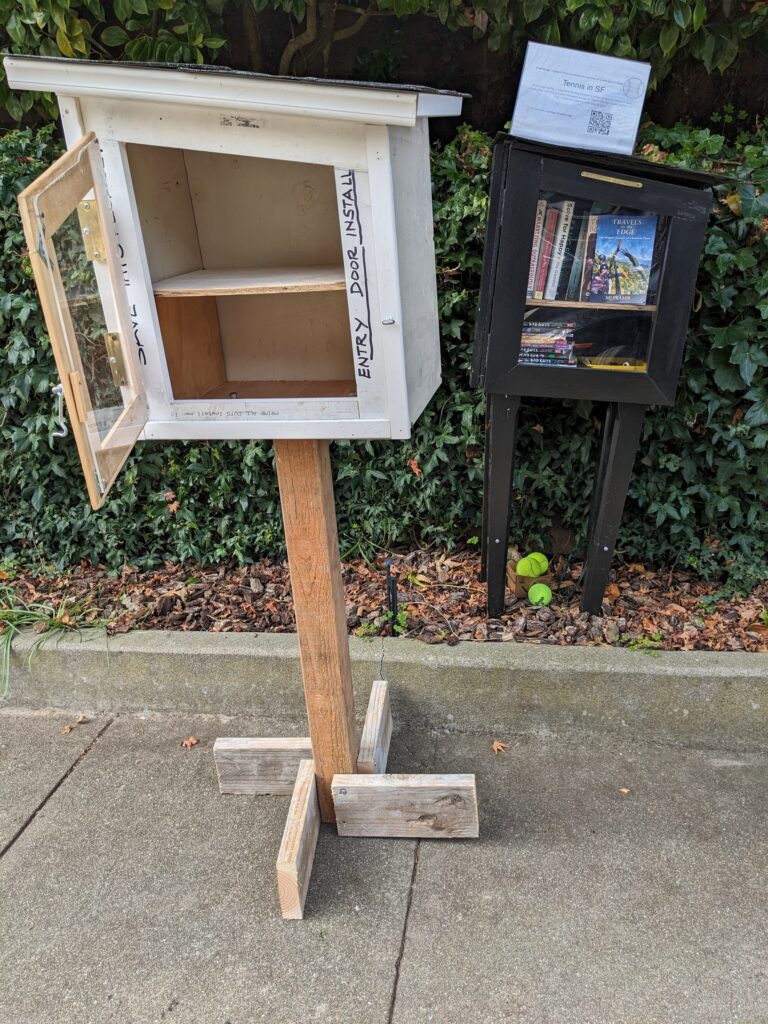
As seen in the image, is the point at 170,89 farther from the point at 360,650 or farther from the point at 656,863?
the point at 656,863

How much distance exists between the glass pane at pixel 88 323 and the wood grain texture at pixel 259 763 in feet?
4.28

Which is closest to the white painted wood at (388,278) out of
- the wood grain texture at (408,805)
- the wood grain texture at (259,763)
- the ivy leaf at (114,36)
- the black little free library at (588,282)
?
the black little free library at (588,282)

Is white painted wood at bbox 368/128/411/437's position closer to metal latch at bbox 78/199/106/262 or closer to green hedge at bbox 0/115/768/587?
metal latch at bbox 78/199/106/262

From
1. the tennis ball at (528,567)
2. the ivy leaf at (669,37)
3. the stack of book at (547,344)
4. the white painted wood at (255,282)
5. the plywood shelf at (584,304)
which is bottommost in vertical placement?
the tennis ball at (528,567)

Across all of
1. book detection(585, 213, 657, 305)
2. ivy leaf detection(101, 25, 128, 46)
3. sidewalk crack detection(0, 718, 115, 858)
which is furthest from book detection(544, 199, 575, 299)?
sidewalk crack detection(0, 718, 115, 858)

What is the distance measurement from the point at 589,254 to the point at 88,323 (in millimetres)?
1636

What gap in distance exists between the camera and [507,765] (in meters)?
2.71

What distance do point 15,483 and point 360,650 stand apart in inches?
78.5

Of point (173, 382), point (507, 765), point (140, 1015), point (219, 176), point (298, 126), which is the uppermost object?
point (298, 126)

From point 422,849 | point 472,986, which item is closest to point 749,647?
point 422,849

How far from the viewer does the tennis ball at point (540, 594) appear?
3.12 meters

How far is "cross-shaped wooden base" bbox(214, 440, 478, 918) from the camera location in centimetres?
212

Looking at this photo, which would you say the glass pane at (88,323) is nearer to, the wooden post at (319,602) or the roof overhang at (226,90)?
the roof overhang at (226,90)

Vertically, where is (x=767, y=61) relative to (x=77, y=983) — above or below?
above
